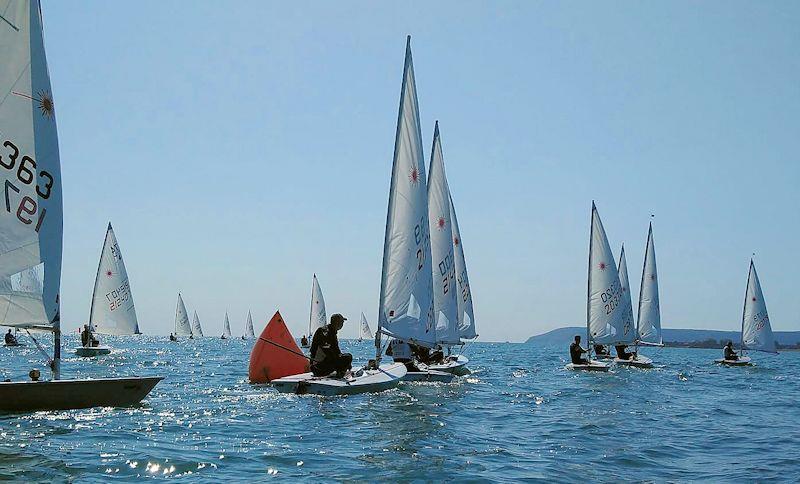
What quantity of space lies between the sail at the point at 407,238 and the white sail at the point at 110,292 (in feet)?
88.4

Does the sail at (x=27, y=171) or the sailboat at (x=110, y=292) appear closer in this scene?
the sail at (x=27, y=171)

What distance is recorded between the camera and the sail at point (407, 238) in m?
21.4

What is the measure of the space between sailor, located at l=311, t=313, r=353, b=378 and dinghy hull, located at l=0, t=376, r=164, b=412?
5.00 metres

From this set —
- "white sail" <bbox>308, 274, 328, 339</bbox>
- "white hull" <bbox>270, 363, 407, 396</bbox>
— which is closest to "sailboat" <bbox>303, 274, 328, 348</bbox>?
"white sail" <bbox>308, 274, 328, 339</bbox>

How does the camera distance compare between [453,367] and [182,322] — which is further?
[182,322]

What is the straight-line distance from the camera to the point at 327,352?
19.0m

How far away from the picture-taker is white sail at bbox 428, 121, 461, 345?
27109 millimetres

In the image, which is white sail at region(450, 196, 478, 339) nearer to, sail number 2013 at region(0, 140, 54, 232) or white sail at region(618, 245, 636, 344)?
white sail at region(618, 245, 636, 344)

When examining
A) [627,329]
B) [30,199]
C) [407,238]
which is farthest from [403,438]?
[627,329]

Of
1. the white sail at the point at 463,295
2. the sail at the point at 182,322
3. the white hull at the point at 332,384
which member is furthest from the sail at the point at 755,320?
the sail at the point at 182,322

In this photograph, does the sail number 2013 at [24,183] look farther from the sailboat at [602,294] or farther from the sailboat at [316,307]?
the sailboat at [316,307]

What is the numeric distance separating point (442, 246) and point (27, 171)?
16.3 m

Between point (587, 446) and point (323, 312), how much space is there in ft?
211

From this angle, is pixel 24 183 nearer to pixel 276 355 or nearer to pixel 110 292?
pixel 276 355
